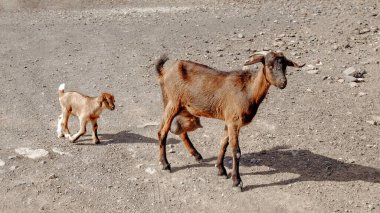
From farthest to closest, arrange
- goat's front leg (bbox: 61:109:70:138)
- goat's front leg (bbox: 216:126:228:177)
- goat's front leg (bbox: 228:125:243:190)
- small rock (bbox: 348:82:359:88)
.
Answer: small rock (bbox: 348:82:359:88) → goat's front leg (bbox: 61:109:70:138) → goat's front leg (bbox: 216:126:228:177) → goat's front leg (bbox: 228:125:243:190)

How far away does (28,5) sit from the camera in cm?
2234

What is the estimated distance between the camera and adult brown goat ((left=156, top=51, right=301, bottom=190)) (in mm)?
10219

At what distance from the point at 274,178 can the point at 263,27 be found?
928cm

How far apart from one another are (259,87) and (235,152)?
1.35 meters

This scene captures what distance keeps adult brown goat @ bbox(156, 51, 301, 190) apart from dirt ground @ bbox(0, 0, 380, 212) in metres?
0.85

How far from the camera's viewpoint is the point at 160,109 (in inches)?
551

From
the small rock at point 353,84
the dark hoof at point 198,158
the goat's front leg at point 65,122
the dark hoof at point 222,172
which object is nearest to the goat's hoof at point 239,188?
the dark hoof at point 222,172

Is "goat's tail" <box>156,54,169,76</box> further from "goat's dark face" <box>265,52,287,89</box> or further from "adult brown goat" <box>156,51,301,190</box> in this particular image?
"goat's dark face" <box>265,52,287,89</box>

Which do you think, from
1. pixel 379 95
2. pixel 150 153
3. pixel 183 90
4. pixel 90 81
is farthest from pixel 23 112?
pixel 379 95

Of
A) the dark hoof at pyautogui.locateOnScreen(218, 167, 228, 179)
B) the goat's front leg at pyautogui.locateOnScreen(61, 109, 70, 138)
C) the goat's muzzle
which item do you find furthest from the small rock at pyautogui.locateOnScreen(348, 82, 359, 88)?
the goat's front leg at pyautogui.locateOnScreen(61, 109, 70, 138)

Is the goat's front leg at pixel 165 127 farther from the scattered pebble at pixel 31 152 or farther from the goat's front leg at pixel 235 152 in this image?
the scattered pebble at pixel 31 152

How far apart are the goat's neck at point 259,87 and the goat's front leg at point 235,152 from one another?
0.67m

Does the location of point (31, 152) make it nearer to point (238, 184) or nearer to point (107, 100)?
point (107, 100)

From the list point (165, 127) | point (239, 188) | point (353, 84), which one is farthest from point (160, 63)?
point (353, 84)
